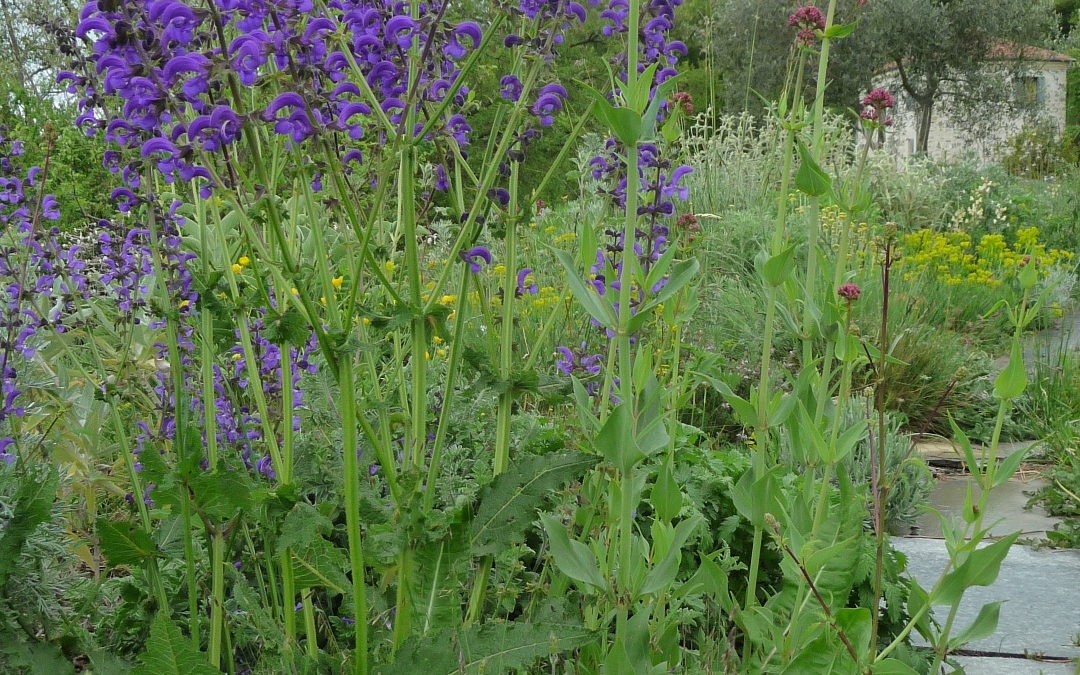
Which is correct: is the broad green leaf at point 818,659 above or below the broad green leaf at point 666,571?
below

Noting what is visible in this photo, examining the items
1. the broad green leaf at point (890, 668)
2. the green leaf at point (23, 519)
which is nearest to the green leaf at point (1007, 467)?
the broad green leaf at point (890, 668)

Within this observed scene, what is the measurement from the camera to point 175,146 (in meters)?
1.39

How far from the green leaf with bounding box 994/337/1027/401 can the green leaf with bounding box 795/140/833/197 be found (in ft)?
1.37

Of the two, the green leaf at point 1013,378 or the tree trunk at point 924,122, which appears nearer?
A: the green leaf at point 1013,378

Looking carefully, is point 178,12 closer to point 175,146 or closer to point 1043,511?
point 175,146

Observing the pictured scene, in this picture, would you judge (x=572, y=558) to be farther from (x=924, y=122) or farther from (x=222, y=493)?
(x=924, y=122)

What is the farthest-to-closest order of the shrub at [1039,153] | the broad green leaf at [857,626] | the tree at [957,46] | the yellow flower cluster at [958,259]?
the tree at [957,46] < the shrub at [1039,153] < the yellow flower cluster at [958,259] < the broad green leaf at [857,626]

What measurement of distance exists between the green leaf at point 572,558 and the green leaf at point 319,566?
443 mm

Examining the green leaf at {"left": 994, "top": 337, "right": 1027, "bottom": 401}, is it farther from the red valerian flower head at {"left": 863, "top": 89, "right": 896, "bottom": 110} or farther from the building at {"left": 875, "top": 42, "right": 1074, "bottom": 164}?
the building at {"left": 875, "top": 42, "right": 1074, "bottom": 164}

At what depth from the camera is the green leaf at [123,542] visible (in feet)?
4.77

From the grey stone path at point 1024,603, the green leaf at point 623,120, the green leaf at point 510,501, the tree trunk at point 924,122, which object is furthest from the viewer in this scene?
the tree trunk at point 924,122

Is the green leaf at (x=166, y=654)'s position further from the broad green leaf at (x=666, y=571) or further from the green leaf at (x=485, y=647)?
the broad green leaf at (x=666, y=571)

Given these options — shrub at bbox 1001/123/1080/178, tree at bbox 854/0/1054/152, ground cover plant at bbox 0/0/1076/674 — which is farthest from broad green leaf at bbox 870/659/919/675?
tree at bbox 854/0/1054/152

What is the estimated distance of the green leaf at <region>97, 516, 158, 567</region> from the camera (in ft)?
4.77
